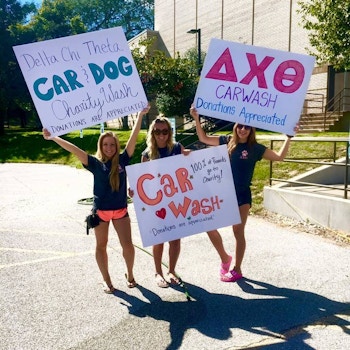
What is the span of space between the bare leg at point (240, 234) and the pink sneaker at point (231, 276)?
0.18 ft

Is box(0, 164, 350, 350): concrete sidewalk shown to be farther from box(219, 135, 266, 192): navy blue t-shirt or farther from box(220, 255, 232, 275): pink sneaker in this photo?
box(219, 135, 266, 192): navy blue t-shirt

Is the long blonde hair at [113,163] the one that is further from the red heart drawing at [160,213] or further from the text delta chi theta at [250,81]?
the text delta chi theta at [250,81]

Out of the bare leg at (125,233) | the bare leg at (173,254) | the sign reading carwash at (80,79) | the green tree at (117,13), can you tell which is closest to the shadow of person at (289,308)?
the bare leg at (173,254)

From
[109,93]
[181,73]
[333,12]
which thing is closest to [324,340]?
[109,93]

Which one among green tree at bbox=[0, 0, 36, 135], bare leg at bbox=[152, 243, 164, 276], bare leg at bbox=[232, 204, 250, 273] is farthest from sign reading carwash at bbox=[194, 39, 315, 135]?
green tree at bbox=[0, 0, 36, 135]

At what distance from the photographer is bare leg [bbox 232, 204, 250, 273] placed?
13.0ft

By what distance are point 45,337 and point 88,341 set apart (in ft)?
1.21

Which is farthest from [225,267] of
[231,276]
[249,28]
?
[249,28]

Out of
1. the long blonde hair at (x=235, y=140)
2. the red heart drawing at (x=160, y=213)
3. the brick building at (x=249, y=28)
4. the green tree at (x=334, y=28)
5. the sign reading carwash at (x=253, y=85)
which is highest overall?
the brick building at (x=249, y=28)

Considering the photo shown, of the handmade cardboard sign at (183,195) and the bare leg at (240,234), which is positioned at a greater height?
the handmade cardboard sign at (183,195)

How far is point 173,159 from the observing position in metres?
3.67

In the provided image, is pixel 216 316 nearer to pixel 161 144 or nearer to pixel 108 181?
pixel 108 181

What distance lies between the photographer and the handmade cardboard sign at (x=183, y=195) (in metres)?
3.64

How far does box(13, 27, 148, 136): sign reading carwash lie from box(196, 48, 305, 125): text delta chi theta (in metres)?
0.80
